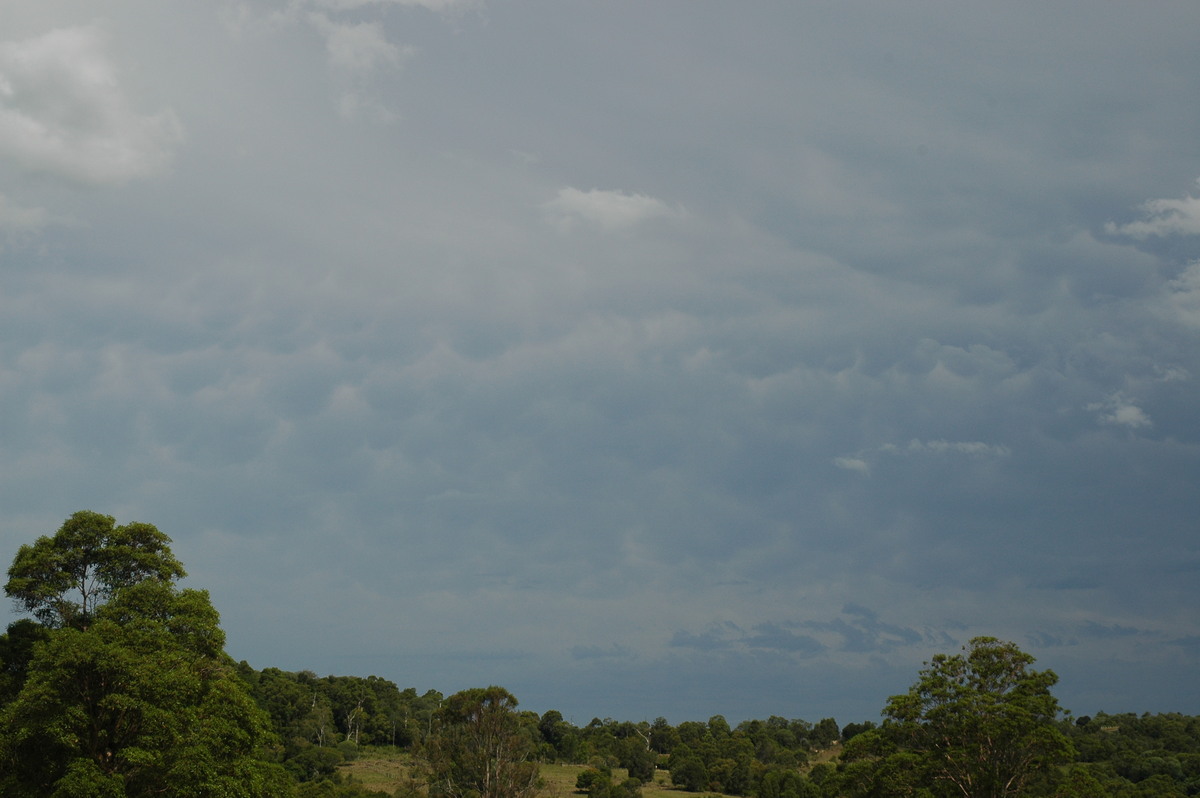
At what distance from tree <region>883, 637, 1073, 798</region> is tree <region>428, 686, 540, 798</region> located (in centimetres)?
4012

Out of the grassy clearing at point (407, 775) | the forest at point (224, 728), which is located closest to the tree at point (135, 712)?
the forest at point (224, 728)

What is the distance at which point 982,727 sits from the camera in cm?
5188

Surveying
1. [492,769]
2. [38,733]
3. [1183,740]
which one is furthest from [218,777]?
[1183,740]

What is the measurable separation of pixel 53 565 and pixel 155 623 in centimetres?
700

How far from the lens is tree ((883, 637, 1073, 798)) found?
2021 inches

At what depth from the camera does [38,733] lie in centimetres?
3253

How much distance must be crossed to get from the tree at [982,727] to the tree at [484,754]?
132 feet

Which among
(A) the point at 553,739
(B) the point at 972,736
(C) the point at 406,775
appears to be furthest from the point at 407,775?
(B) the point at 972,736

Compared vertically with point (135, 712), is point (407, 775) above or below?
below

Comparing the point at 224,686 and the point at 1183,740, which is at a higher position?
the point at 224,686

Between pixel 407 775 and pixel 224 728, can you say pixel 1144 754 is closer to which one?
pixel 407 775

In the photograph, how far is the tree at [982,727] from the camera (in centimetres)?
5134

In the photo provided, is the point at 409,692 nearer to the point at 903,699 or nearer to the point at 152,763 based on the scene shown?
the point at 903,699

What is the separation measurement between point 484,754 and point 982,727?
48176 mm
